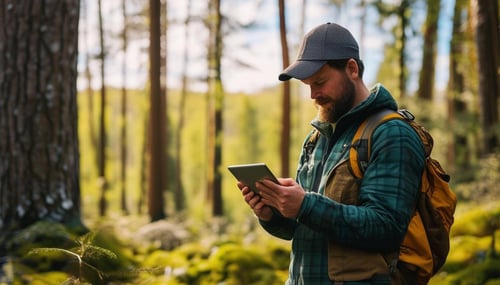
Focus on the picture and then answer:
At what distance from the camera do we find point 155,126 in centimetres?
1473

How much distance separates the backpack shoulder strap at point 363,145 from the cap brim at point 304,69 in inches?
12.3

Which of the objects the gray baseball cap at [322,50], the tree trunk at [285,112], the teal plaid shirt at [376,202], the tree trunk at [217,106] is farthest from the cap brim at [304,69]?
the tree trunk at [217,106]

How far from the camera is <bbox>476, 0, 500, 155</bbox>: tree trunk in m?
9.34

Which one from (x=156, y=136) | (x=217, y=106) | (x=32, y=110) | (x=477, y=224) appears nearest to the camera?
(x=32, y=110)

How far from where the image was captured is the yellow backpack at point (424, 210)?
7.76 ft

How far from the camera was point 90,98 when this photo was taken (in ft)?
97.4

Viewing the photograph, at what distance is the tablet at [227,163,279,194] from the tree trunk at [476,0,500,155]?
746cm

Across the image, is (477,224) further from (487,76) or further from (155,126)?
(155,126)

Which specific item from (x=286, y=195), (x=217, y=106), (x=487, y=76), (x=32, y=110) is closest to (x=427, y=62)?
(x=217, y=106)

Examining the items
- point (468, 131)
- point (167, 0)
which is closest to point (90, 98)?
point (167, 0)

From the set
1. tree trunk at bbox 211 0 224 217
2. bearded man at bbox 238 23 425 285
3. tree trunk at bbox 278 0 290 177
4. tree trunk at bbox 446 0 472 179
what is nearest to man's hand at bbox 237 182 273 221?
bearded man at bbox 238 23 425 285

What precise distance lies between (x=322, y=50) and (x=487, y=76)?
9.59 m

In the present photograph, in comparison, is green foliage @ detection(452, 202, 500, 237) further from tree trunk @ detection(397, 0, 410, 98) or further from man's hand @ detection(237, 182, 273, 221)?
tree trunk @ detection(397, 0, 410, 98)

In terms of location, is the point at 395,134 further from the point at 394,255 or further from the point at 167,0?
the point at 167,0
